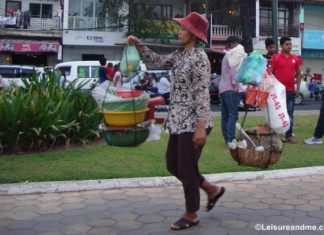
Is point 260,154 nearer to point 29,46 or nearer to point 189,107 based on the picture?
point 189,107

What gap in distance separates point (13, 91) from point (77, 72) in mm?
13716

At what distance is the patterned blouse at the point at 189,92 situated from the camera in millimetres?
4168

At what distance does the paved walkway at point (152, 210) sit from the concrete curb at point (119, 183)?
92mm

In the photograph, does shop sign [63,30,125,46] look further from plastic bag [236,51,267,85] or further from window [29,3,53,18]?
plastic bag [236,51,267,85]

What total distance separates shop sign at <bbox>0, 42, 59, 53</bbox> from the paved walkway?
2564 cm

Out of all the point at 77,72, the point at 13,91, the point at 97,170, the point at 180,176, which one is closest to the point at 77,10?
the point at 77,72

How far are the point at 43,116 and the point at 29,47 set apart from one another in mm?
23855

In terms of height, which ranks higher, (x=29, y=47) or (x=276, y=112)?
(x=29, y=47)

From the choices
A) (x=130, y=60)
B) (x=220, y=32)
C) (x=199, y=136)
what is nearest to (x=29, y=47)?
(x=220, y=32)

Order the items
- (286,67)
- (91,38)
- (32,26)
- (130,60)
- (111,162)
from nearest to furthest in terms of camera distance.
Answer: (130,60) < (111,162) < (286,67) < (32,26) < (91,38)

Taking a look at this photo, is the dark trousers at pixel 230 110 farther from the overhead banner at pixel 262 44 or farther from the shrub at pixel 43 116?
the overhead banner at pixel 262 44

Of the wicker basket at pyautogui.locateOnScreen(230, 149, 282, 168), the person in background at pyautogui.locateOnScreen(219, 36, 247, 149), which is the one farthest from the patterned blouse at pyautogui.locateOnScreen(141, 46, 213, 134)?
the person in background at pyautogui.locateOnScreen(219, 36, 247, 149)

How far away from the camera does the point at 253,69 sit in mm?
4832

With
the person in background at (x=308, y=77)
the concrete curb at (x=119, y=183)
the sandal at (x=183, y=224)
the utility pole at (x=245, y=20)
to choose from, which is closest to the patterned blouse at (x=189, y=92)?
the sandal at (x=183, y=224)
